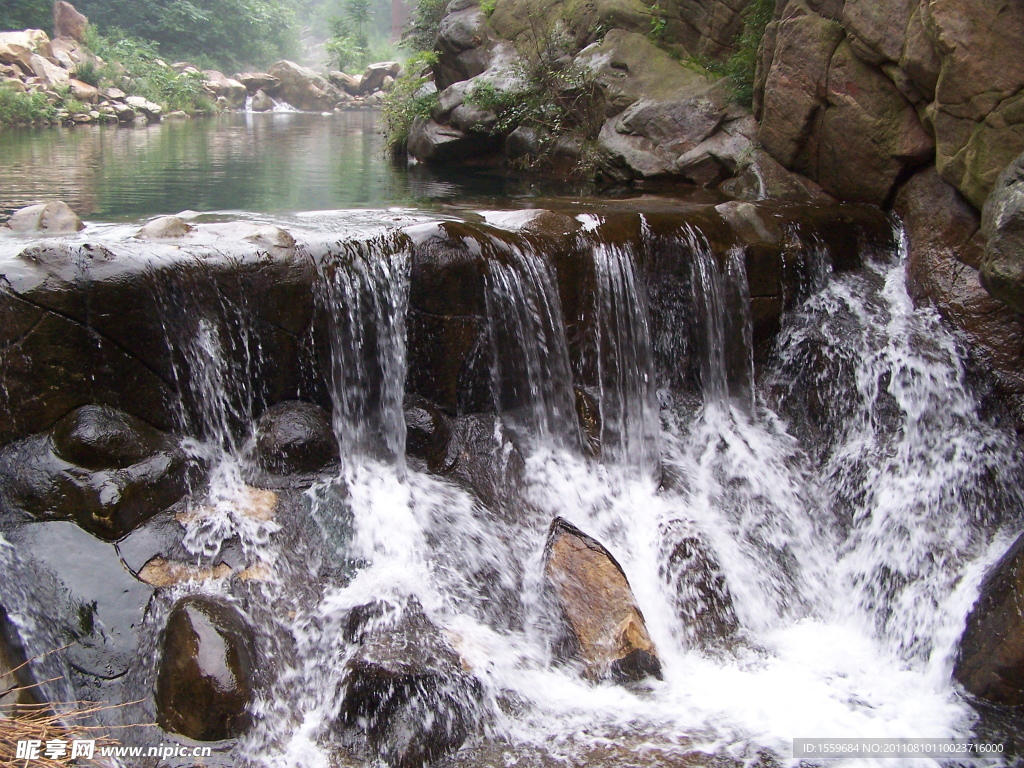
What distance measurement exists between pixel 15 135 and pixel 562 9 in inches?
463

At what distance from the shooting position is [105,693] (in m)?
3.25

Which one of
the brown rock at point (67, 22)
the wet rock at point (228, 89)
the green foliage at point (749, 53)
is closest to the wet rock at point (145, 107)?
the brown rock at point (67, 22)

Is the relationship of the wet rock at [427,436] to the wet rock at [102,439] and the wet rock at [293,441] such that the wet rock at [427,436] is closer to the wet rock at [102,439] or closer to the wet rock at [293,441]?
the wet rock at [293,441]

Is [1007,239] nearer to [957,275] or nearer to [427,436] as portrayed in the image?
[957,275]

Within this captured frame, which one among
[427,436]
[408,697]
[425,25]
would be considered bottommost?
[408,697]

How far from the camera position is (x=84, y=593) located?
3.52 metres

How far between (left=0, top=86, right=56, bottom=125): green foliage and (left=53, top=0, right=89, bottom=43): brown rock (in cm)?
900

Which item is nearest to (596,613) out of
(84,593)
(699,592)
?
(699,592)

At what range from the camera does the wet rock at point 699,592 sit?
421 centimetres

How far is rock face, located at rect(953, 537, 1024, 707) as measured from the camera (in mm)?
3654

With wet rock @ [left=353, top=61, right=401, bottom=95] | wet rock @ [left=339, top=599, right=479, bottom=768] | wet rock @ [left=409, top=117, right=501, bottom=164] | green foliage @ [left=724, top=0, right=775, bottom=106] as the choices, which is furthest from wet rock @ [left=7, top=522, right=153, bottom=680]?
wet rock @ [left=353, top=61, right=401, bottom=95]

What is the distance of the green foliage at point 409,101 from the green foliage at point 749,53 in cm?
533

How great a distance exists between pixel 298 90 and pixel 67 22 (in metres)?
10.0

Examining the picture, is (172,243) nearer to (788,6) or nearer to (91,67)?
(788,6)
